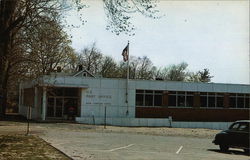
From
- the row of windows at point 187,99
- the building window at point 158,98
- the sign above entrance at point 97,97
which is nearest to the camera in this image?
the sign above entrance at point 97,97

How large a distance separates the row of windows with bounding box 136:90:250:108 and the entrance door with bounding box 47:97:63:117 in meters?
8.61

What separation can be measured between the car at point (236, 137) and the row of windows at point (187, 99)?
87.8ft

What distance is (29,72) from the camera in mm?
26766

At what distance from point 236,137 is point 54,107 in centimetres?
3022

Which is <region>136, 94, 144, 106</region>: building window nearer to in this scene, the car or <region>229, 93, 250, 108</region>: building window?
<region>229, 93, 250, 108</region>: building window

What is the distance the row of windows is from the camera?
48406mm

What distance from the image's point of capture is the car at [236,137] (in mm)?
20109

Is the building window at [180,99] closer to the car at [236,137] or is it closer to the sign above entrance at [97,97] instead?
the sign above entrance at [97,97]

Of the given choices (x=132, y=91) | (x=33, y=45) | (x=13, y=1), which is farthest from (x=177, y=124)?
(x=13, y=1)

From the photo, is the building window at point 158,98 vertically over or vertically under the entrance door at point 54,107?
over

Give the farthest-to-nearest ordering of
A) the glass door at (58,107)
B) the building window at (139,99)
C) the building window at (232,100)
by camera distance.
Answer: the building window at (232,100)
the building window at (139,99)
the glass door at (58,107)

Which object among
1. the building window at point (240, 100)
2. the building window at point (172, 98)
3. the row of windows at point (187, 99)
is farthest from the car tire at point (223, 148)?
the building window at point (240, 100)

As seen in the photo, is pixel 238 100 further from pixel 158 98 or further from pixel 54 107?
pixel 54 107

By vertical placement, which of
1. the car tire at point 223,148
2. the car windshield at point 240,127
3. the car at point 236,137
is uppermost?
the car windshield at point 240,127
